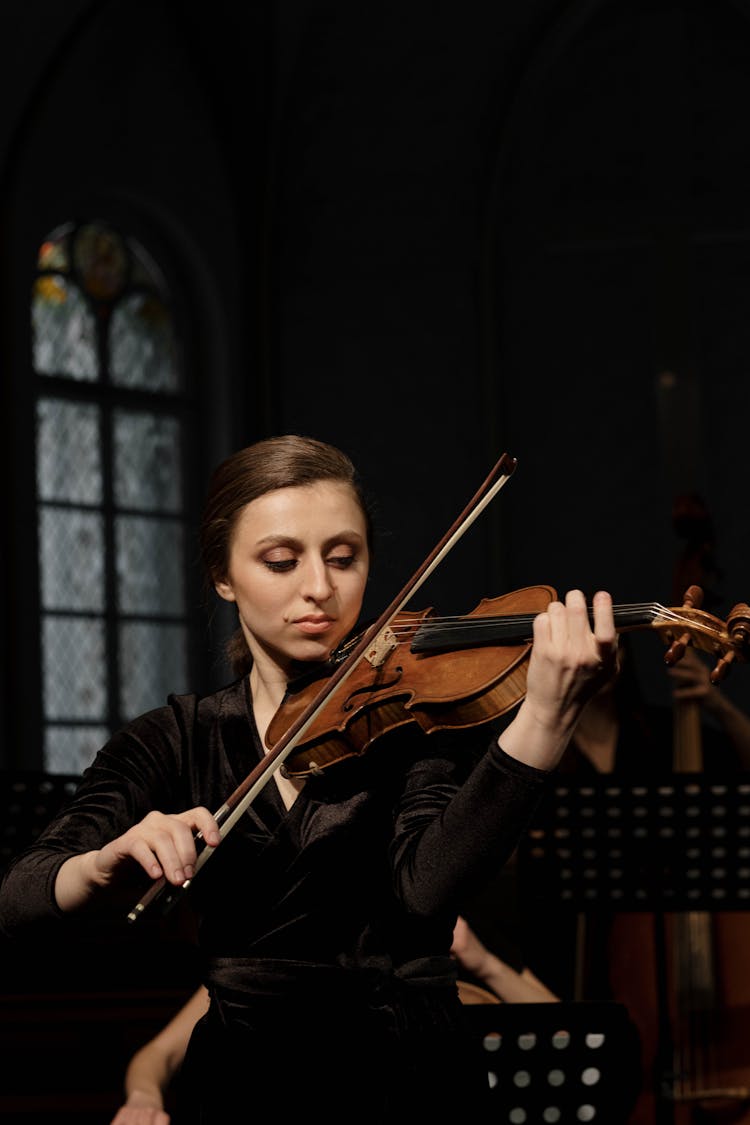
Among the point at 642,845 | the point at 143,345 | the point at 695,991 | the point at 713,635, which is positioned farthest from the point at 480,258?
the point at 713,635

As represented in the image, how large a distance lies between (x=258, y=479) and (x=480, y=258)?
521 cm

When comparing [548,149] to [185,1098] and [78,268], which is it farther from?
[185,1098]

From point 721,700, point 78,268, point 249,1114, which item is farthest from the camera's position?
point 78,268

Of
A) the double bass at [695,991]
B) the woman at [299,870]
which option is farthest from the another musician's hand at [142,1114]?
the double bass at [695,991]

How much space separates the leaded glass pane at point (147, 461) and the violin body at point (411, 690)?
4822mm

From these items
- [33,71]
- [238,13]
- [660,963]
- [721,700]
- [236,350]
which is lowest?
[660,963]

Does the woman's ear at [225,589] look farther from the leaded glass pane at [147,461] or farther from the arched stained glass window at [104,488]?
the leaded glass pane at [147,461]

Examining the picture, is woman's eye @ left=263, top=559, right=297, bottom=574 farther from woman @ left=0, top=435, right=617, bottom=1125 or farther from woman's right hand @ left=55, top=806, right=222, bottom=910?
woman's right hand @ left=55, top=806, right=222, bottom=910


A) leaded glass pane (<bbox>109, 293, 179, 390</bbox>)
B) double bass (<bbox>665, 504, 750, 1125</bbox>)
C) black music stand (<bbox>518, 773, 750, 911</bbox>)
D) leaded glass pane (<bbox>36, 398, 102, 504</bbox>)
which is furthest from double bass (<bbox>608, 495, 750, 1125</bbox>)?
leaded glass pane (<bbox>109, 293, 179, 390</bbox>)

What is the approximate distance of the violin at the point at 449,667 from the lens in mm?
1928

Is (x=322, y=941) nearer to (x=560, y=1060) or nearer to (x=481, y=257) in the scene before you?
(x=560, y=1060)

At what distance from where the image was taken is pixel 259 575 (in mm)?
2203

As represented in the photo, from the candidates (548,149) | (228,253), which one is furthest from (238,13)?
(548,149)

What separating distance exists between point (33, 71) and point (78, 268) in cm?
83
